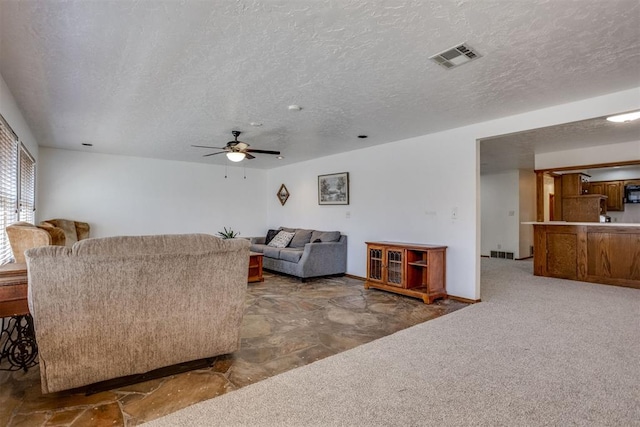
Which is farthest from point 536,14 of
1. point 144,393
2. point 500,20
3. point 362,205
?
point 362,205

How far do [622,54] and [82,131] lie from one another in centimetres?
608

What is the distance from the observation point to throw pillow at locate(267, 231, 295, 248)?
22.3ft

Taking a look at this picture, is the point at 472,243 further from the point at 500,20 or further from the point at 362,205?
the point at 500,20

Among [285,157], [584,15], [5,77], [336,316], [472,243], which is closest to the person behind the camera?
[584,15]

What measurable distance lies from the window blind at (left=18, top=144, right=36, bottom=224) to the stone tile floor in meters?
2.91

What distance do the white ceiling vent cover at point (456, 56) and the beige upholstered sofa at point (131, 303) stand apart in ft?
6.72

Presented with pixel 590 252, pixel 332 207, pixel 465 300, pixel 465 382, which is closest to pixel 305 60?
pixel 465 382

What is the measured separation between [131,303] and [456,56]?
9.37 ft

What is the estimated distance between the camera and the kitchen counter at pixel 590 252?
5184 millimetres

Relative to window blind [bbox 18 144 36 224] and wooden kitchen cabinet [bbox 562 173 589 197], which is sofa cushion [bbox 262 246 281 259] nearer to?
window blind [bbox 18 144 36 224]

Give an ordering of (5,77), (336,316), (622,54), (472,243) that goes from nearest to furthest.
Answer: (622,54), (5,77), (336,316), (472,243)

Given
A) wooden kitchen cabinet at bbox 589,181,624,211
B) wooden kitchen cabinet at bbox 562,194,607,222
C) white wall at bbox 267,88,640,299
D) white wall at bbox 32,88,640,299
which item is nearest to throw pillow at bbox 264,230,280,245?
white wall at bbox 32,88,640,299

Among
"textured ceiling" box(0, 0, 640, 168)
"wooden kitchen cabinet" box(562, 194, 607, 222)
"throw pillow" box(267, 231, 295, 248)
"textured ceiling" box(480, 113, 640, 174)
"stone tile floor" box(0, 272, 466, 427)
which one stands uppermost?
"textured ceiling" box(480, 113, 640, 174)

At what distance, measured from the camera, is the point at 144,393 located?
2062 millimetres
